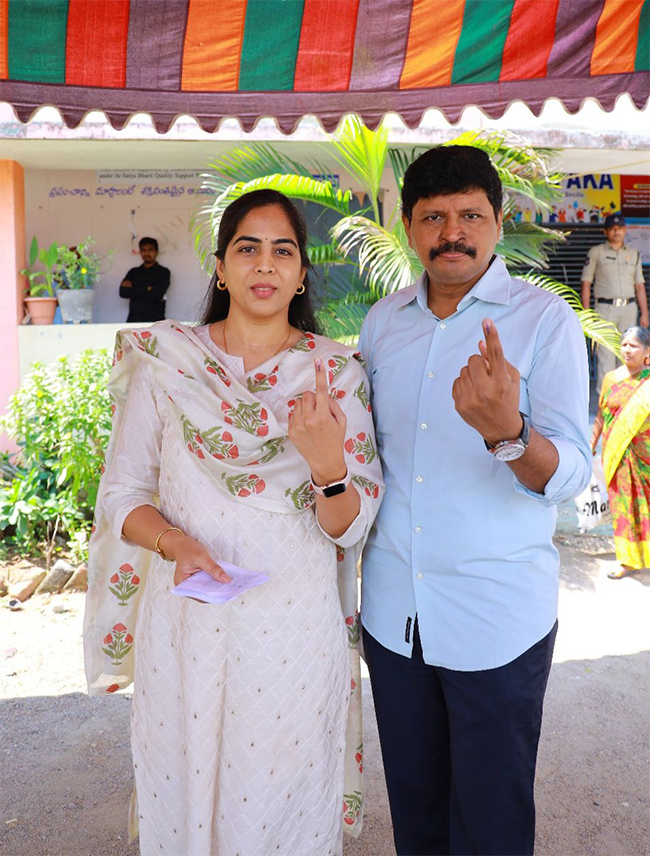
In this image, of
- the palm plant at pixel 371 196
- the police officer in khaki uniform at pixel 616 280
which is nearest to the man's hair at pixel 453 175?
the palm plant at pixel 371 196

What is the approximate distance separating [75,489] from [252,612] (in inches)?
152

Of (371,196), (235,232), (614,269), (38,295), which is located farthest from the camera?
(614,269)

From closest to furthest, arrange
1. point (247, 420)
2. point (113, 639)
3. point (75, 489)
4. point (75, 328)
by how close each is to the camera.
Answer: point (247, 420)
point (113, 639)
point (75, 489)
point (75, 328)

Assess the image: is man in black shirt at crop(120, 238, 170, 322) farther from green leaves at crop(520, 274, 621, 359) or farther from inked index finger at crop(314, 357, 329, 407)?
inked index finger at crop(314, 357, 329, 407)

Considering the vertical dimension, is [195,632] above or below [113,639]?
above

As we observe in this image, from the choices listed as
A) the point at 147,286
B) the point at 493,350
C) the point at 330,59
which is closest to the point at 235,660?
the point at 493,350

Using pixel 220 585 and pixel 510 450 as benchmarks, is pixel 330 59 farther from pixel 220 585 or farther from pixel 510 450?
pixel 220 585

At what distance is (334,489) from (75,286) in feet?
21.1

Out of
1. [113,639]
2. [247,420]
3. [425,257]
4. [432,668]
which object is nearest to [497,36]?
[425,257]

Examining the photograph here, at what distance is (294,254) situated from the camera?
1.98m

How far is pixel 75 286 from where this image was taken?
7527mm

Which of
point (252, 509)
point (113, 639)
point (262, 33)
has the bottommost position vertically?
point (113, 639)

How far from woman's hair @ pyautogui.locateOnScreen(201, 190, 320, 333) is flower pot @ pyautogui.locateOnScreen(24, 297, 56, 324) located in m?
5.77

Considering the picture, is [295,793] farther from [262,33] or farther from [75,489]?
[75,489]
